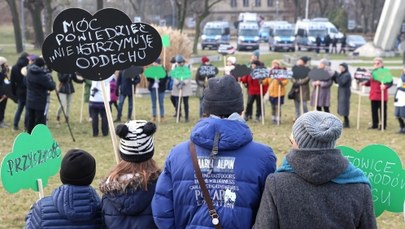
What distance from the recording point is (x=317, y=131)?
3443 millimetres

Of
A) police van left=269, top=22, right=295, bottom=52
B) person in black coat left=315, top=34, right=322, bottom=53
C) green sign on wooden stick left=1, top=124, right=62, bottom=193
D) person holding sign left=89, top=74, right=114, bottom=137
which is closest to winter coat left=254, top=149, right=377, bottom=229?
green sign on wooden stick left=1, top=124, right=62, bottom=193

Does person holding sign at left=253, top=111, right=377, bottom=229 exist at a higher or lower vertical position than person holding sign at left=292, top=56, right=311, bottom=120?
higher

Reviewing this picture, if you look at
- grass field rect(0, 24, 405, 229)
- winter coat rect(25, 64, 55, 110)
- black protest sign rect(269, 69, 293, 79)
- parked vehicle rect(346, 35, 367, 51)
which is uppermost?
winter coat rect(25, 64, 55, 110)

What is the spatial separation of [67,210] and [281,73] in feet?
41.1

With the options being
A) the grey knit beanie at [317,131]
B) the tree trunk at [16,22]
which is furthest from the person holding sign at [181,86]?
the tree trunk at [16,22]

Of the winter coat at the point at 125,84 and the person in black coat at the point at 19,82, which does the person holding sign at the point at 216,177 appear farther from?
the winter coat at the point at 125,84

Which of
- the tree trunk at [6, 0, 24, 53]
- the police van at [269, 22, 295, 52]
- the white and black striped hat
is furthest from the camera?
the police van at [269, 22, 295, 52]

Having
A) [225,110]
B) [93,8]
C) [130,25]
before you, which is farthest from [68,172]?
[93,8]

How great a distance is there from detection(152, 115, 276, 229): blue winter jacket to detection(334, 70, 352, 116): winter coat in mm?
12044

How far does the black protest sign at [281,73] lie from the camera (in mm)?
15999

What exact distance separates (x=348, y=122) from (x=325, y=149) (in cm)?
1296

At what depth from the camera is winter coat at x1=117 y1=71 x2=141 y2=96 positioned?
16.1m

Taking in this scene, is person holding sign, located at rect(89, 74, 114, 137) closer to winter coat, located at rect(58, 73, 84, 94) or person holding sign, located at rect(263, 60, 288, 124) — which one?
winter coat, located at rect(58, 73, 84, 94)

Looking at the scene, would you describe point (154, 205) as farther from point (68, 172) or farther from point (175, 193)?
point (68, 172)
